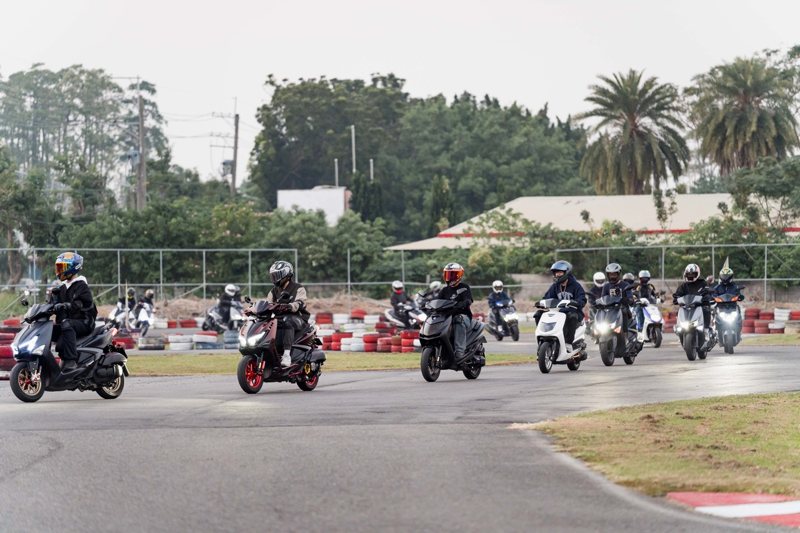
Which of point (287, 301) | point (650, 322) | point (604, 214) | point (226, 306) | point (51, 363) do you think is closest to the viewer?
point (51, 363)

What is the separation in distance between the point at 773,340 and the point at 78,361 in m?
23.3

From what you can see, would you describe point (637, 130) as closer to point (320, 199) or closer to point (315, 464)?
point (320, 199)

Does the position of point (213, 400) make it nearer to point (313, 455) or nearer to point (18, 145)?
point (313, 455)

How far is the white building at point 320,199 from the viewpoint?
91.6 meters

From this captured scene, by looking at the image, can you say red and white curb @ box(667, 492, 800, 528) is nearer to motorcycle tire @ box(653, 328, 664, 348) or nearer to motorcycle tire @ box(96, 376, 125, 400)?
motorcycle tire @ box(96, 376, 125, 400)

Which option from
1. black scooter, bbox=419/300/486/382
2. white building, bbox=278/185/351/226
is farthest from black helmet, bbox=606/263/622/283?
white building, bbox=278/185/351/226

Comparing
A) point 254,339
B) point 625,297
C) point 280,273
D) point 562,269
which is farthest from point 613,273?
point 254,339

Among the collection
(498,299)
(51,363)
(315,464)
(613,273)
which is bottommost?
(315,464)

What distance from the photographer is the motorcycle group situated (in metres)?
18.5

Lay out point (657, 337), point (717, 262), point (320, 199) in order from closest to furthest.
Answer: point (657, 337)
point (717, 262)
point (320, 199)

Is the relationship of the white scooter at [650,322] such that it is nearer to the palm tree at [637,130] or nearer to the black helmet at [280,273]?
the black helmet at [280,273]

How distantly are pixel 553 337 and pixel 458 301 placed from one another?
8.35 ft

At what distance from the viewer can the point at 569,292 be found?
82.7 feet

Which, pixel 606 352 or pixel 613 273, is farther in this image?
pixel 613 273
